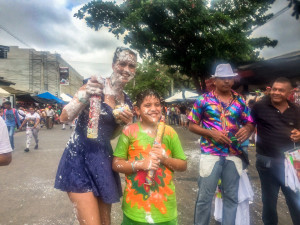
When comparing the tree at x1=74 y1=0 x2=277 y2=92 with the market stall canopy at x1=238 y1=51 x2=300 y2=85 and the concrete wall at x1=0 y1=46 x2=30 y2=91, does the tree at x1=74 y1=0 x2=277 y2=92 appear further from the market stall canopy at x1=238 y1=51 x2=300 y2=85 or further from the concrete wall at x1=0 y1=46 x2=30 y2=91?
the concrete wall at x1=0 y1=46 x2=30 y2=91

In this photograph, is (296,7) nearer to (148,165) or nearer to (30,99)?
(148,165)

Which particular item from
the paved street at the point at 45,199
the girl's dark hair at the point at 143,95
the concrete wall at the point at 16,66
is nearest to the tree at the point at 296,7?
the girl's dark hair at the point at 143,95

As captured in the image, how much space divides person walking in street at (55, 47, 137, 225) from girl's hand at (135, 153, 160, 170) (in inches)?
11.4

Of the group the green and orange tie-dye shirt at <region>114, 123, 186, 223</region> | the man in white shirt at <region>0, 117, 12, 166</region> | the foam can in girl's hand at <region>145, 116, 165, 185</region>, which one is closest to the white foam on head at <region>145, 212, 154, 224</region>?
the green and orange tie-dye shirt at <region>114, 123, 186, 223</region>

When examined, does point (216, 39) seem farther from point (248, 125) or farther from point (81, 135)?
point (81, 135)

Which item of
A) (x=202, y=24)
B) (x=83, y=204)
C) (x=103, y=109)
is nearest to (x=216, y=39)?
(x=202, y=24)

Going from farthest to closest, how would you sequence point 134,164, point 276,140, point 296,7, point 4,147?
point 276,140 < point 4,147 < point 134,164 < point 296,7

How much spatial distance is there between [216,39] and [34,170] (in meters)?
6.33

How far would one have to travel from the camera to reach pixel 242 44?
7441mm

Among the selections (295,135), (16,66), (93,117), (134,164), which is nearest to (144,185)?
(134,164)

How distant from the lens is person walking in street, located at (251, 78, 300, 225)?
9.21ft

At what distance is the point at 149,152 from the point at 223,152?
113 centimetres

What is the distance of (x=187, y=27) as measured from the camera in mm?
7309

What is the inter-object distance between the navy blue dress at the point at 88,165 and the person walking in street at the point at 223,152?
1175mm
